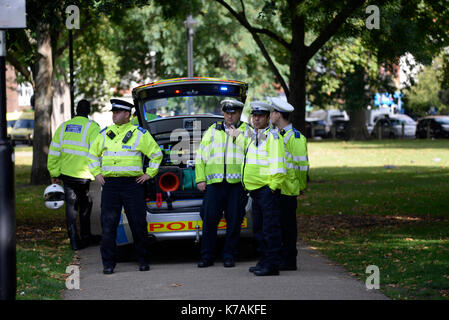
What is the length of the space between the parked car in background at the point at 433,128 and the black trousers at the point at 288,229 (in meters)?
45.3

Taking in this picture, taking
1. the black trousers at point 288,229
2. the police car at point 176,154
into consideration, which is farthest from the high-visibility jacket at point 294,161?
the police car at point 176,154

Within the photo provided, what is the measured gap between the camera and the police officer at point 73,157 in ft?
38.2

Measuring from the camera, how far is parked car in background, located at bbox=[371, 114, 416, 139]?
56562 millimetres

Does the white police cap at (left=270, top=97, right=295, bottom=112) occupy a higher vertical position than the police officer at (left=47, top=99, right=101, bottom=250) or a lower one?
higher

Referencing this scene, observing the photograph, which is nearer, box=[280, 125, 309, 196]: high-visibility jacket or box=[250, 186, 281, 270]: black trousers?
box=[250, 186, 281, 270]: black trousers

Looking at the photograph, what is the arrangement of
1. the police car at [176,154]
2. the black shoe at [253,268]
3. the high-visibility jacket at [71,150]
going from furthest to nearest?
the high-visibility jacket at [71,150] → the police car at [176,154] → the black shoe at [253,268]

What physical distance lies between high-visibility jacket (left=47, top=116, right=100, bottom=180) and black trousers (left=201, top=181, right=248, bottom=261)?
2.41 meters

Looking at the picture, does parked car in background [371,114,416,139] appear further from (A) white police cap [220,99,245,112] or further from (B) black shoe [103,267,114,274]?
(B) black shoe [103,267,114,274]

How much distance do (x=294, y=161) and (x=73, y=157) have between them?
3.52m

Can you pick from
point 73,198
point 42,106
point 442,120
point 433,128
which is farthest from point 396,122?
point 73,198

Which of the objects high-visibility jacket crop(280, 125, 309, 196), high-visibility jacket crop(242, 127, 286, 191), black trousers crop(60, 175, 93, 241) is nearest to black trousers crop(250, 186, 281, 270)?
high-visibility jacket crop(242, 127, 286, 191)

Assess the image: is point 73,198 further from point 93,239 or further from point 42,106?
point 42,106

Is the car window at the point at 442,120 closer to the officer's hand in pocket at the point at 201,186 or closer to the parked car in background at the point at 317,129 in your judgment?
the parked car in background at the point at 317,129

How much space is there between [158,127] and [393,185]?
37.1 ft
